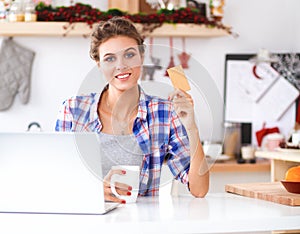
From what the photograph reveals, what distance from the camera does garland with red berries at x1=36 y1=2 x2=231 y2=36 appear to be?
159 inches

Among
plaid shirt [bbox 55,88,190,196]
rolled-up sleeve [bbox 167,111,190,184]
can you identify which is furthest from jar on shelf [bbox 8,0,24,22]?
rolled-up sleeve [bbox 167,111,190,184]

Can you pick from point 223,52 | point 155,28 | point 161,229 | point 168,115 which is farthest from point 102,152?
point 223,52

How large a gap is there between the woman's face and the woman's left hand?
0.12 m

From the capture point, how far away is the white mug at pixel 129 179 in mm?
1977

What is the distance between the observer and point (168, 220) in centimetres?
168

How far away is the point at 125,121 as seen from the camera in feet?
6.52

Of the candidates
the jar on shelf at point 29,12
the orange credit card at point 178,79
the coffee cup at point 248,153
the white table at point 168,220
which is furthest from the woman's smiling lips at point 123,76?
the coffee cup at point 248,153

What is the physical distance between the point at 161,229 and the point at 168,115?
520mm

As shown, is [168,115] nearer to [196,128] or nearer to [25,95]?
[196,128]

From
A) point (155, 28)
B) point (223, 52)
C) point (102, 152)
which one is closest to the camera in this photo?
point (102, 152)

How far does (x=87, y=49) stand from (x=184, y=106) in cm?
250

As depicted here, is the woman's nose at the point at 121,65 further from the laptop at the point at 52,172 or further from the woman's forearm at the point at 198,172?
the woman's forearm at the point at 198,172

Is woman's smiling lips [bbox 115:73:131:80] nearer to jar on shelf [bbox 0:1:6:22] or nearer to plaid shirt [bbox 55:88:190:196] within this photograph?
plaid shirt [bbox 55:88:190:196]

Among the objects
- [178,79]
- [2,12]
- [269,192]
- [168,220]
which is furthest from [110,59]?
[2,12]
